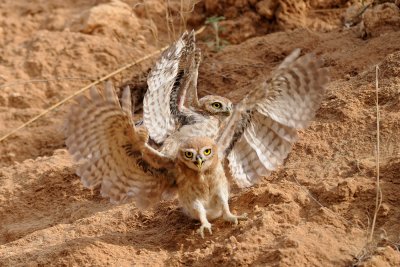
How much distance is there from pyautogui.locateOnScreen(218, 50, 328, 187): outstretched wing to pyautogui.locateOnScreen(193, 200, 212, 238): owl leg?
0.39 m

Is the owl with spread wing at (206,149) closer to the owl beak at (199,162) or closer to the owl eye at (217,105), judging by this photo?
the owl beak at (199,162)

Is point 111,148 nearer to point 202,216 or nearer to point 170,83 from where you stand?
point 202,216

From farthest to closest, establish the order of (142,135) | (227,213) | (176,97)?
(176,97)
(227,213)
(142,135)

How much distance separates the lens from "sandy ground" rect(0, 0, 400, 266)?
5250 millimetres

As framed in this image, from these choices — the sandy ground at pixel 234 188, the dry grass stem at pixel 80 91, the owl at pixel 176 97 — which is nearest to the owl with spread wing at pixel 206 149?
the sandy ground at pixel 234 188

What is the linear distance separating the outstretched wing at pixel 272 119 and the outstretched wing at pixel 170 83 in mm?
1775

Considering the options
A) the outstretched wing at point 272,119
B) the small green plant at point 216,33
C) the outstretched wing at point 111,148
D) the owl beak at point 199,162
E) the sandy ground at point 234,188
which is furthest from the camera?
the small green plant at point 216,33

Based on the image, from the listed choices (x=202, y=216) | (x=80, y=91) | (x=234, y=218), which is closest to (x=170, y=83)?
(x=80, y=91)

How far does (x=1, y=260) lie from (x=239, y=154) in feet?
6.27

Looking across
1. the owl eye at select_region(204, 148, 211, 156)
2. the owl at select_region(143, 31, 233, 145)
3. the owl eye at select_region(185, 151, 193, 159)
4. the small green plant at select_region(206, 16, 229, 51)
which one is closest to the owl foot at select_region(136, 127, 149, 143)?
the owl eye at select_region(185, 151, 193, 159)

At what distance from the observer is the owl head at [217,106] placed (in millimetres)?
7693

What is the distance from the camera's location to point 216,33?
9.29 m

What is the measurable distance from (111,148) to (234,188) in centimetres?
132

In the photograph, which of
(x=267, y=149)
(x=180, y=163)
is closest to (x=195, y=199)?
(x=180, y=163)
